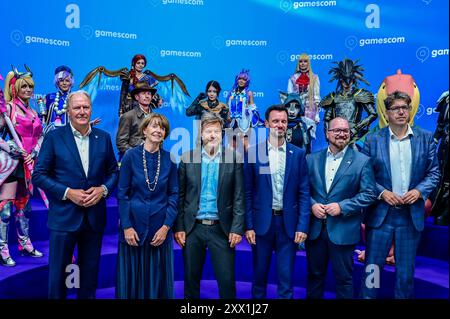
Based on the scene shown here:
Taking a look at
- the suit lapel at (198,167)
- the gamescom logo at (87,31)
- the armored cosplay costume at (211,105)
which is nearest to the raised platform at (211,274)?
the suit lapel at (198,167)

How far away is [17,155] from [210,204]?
7.23 ft

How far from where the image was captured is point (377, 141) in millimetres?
3260

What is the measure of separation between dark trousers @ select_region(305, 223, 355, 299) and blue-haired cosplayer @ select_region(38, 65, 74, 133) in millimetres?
3307

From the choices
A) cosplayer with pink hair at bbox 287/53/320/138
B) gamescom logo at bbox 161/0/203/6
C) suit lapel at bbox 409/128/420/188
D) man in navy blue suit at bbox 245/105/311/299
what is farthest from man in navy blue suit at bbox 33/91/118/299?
gamescom logo at bbox 161/0/203/6

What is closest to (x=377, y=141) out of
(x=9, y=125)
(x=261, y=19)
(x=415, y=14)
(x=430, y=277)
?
(x=430, y=277)

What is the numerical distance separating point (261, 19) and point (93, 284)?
547cm

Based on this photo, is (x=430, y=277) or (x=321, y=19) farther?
(x=321, y=19)

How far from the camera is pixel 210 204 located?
3023 millimetres

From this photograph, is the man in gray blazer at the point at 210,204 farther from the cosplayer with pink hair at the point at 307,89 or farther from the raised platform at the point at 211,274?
the cosplayer with pink hair at the point at 307,89

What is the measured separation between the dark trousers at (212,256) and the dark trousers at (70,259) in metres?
0.67

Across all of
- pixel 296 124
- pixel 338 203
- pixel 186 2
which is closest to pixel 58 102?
pixel 296 124

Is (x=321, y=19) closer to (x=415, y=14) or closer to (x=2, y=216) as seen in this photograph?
(x=415, y=14)

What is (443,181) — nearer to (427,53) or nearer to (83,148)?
(427,53)

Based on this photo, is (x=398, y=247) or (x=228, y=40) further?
(x=228, y=40)
